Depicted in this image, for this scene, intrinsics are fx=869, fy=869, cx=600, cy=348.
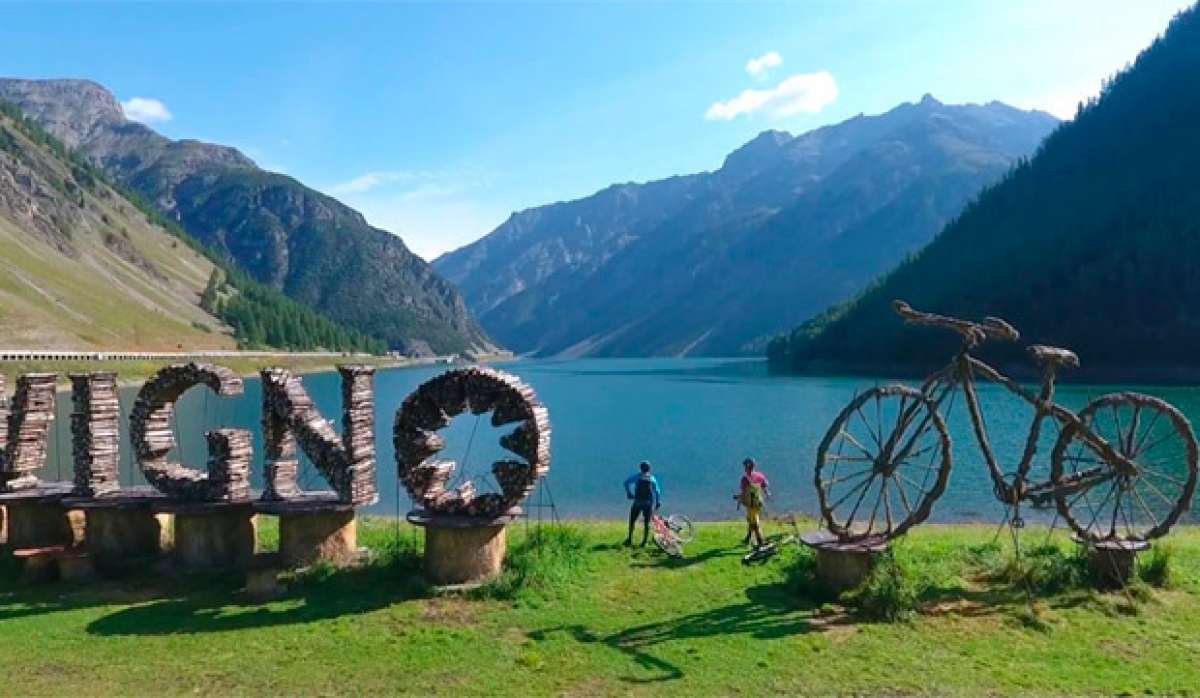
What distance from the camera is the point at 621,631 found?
15.1 meters

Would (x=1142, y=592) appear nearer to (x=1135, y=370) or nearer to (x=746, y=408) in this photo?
(x=746, y=408)

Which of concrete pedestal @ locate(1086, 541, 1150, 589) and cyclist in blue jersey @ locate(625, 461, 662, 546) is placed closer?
concrete pedestal @ locate(1086, 541, 1150, 589)

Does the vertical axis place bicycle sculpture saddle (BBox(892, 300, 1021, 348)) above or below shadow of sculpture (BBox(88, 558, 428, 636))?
above

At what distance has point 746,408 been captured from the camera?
9281 cm

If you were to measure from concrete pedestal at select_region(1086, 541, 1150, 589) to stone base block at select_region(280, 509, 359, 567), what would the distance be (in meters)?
15.2

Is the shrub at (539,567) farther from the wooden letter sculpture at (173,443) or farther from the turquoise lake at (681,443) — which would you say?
the turquoise lake at (681,443)

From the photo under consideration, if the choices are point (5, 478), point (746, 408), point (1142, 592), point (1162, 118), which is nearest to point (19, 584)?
point (5, 478)

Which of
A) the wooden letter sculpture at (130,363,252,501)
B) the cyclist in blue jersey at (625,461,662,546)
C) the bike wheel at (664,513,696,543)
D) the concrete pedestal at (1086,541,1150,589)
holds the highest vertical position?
the wooden letter sculpture at (130,363,252,501)

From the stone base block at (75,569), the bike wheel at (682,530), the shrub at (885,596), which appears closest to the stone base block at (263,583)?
the stone base block at (75,569)

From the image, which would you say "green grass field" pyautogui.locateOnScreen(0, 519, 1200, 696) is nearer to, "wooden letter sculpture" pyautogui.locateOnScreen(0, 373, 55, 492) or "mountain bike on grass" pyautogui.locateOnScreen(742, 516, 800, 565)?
"mountain bike on grass" pyautogui.locateOnScreen(742, 516, 800, 565)

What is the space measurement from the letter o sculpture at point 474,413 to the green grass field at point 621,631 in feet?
4.70

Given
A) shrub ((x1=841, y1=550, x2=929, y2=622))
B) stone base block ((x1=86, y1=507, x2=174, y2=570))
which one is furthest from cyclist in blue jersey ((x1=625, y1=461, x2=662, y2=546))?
stone base block ((x1=86, y1=507, x2=174, y2=570))

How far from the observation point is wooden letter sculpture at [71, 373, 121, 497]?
20172 millimetres

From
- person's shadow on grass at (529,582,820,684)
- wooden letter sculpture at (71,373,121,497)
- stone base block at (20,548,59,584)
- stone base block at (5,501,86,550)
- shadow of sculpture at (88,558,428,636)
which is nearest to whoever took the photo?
person's shadow on grass at (529,582,820,684)
